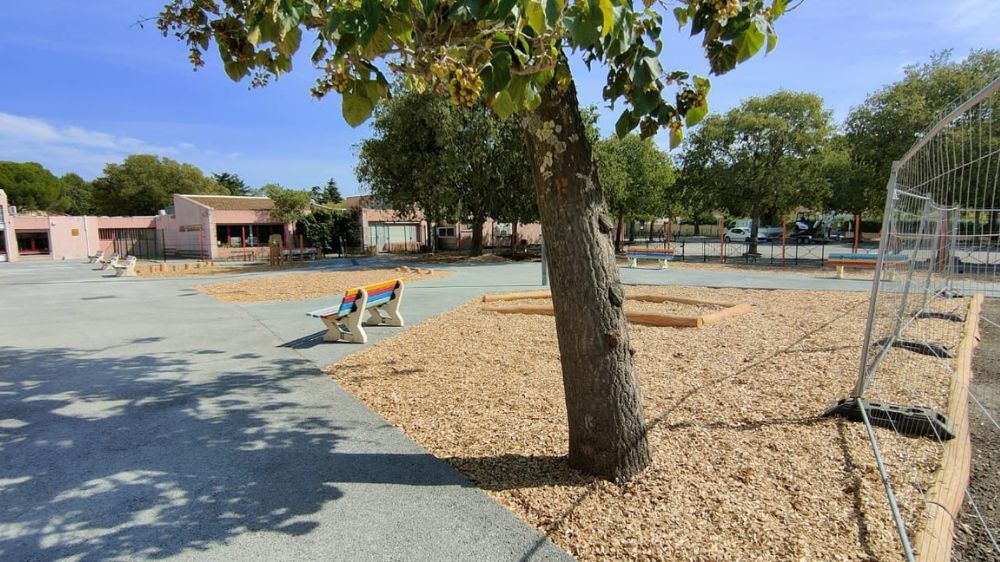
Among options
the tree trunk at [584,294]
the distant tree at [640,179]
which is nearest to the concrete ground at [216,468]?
the tree trunk at [584,294]

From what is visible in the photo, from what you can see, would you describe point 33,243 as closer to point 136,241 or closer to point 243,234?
point 136,241

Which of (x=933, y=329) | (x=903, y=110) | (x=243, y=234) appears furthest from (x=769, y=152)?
(x=243, y=234)

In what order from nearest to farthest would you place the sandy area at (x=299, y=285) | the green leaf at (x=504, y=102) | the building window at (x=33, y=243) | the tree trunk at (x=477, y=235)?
the green leaf at (x=504, y=102)
the sandy area at (x=299, y=285)
the tree trunk at (x=477, y=235)
the building window at (x=33, y=243)

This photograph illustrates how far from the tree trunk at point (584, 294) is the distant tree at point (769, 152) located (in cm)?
2402

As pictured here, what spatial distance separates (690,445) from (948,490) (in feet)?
4.59

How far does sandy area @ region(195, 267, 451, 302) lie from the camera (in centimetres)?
1355

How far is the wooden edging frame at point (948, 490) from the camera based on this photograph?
2467mm

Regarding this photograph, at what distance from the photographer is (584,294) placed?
2979 millimetres

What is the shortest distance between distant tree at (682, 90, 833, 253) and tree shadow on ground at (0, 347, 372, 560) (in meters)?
24.0

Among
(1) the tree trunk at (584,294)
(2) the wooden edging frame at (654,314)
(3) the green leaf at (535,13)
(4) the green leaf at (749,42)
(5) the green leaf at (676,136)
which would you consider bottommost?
(2) the wooden edging frame at (654,314)

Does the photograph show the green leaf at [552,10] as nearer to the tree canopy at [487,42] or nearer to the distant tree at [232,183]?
the tree canopy at [487,42]

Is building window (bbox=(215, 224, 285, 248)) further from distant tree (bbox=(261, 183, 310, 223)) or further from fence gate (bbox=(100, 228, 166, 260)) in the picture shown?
fence gate (bbox=(100, 228, 166, 260))

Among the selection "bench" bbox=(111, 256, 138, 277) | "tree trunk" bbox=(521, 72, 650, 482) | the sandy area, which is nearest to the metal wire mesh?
"tree trunk" bbox=(521, 72, 650, 482)

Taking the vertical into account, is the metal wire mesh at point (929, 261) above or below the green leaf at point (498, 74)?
below
